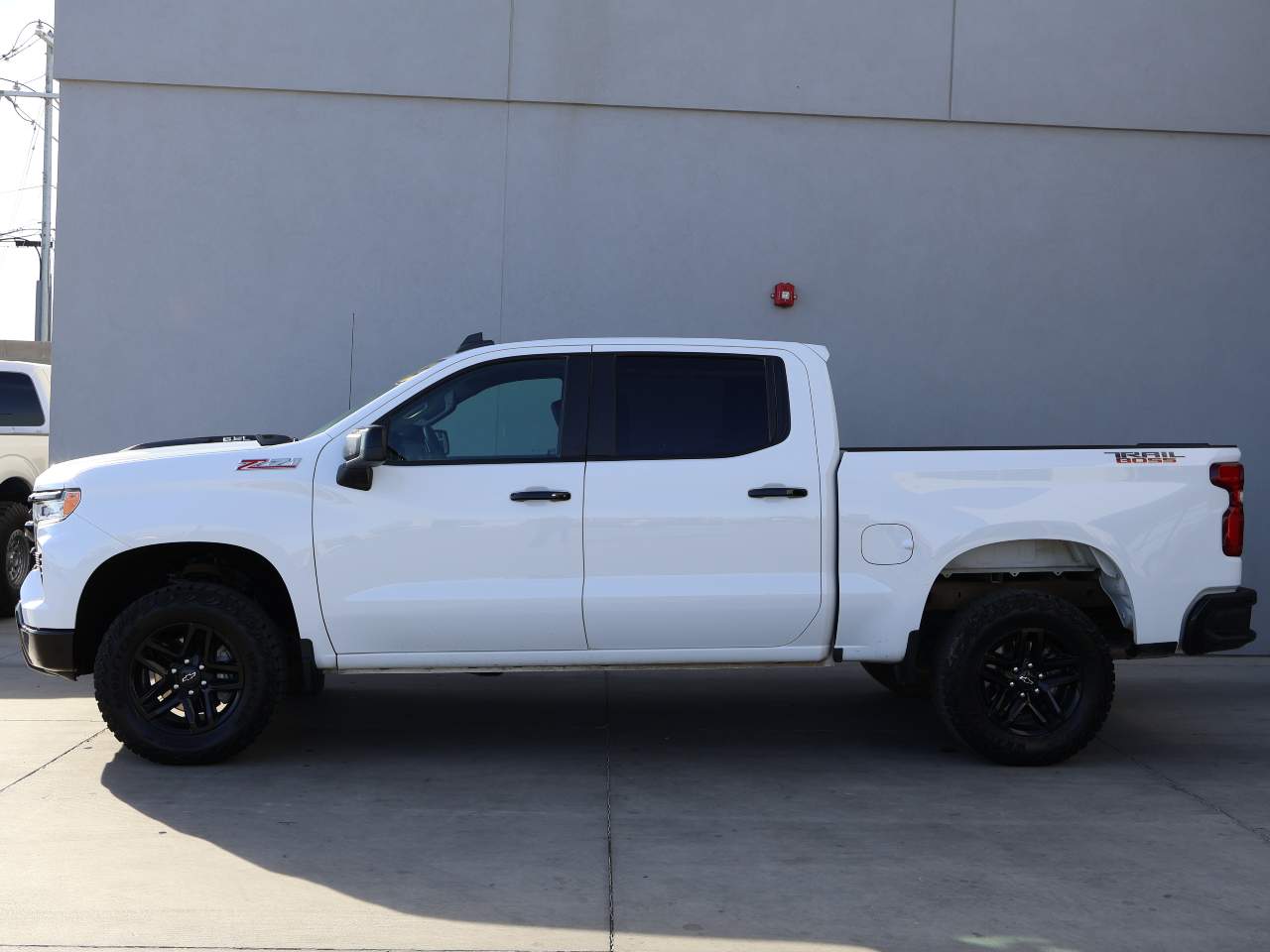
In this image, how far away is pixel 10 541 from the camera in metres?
11.2

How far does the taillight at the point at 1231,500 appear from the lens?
6582mm

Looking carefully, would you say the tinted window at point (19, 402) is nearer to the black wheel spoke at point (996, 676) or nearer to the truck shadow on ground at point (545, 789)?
the truck shadow on ground at point (545, 789)

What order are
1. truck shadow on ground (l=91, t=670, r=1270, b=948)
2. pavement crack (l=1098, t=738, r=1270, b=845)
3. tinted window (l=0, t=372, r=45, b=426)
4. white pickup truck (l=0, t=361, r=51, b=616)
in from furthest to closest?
tinted window (l=0, t=372, r=45, b=426) → white pickup truck (l=0, t=361, r=51, b=616) → pavement crack (l=1098, t=738, r=1270, b=845) → truck shadow on ground (l=91, t=670, r=1270, b=948)

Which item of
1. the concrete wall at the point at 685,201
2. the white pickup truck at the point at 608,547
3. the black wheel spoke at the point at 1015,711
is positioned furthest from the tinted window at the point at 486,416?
the concrete wall at the point at 685,201

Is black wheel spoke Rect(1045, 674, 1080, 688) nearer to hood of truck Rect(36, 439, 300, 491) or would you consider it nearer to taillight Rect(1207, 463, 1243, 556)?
taillight Rect(1207, 463, 1243, 556)

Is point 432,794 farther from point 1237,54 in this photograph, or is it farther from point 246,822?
point 1237,54

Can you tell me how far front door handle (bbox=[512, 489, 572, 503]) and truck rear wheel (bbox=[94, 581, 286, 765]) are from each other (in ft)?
4.23

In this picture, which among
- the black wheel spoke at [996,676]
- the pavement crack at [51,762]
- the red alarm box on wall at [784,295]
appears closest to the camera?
the pavement crack at [51,762]

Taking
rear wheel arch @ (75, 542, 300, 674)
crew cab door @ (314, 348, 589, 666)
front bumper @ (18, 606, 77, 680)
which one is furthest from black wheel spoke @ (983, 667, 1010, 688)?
front bumper @ (18, 606, 77, 680)

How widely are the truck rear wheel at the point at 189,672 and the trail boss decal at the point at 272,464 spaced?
0.58m

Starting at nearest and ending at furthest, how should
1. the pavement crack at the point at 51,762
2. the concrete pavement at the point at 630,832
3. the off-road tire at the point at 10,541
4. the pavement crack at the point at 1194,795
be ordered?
1. the concrete pavement at the point at 630,832
2. the pavement crack at the point at 1194,795
3. the pavement crack at the point at 51,762
4. the off-road tire at the point at 10,541

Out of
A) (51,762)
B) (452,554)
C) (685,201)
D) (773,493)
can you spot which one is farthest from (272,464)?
(685,201)

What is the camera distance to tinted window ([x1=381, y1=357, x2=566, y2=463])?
6453 mm

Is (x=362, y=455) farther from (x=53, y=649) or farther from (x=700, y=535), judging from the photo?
(x=53, y=649)
